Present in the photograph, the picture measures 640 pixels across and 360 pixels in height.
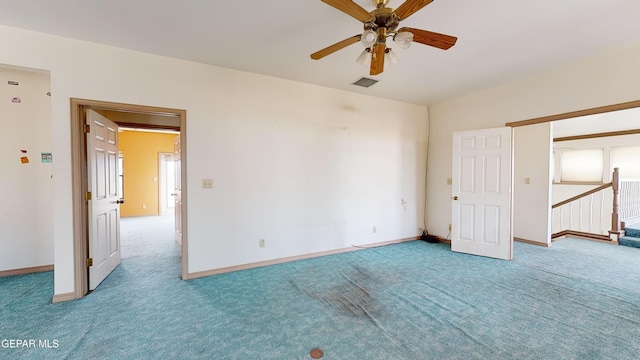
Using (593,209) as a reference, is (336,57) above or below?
above

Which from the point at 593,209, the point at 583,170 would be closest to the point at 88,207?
the point at 593,209

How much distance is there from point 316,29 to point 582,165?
8.74 meters

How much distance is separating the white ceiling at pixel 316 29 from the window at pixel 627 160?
18.3 ft

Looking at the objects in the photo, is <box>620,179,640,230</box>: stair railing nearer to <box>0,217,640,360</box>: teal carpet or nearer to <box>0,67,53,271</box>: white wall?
<box>0,217,640,360</box>: teal carpet

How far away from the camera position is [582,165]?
22.9 ft

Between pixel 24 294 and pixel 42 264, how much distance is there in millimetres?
773

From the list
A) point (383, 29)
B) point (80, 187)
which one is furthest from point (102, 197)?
point (383, 29)

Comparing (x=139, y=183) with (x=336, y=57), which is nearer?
(x=336, y=57)

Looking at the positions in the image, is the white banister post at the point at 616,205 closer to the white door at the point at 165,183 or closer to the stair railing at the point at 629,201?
the stair railing at the point at 629,201

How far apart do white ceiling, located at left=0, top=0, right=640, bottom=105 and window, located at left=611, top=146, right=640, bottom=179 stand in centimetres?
558

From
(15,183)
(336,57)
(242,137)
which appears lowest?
(15,183)

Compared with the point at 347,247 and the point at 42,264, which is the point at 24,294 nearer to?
the point at 42,264

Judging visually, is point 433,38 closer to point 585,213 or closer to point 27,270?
point 27,270

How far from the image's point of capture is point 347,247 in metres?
4.13
